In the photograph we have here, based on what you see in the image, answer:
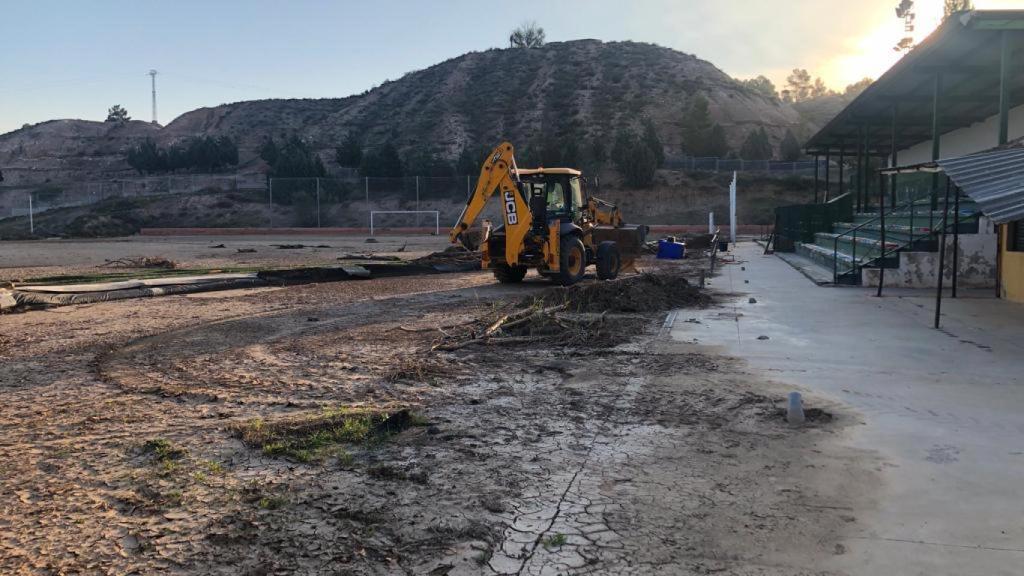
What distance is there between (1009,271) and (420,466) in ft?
40.9

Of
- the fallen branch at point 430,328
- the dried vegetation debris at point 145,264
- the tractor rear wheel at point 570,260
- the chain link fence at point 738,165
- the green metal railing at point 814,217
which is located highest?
the chain link fence at point 738,165

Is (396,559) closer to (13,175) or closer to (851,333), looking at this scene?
(851,333)

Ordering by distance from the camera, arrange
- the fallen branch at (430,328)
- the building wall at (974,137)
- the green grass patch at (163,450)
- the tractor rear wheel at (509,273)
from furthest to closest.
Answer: the building wall at (974,137)
the tractor rear wheel at (509,273)
the fallen branch at (430,328)
the green grass patch at (163,450)

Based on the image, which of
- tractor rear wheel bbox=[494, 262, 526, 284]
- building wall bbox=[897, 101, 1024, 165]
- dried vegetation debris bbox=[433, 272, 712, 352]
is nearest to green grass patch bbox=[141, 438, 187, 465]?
dried vegetation debris bbox=[433, 272, 712, 352]

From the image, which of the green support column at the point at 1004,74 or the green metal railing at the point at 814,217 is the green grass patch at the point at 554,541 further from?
the green metal railing at the point at 814,217

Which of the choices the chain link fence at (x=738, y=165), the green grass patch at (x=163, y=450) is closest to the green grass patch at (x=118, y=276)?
the green grass patch at (x=163, y=450)

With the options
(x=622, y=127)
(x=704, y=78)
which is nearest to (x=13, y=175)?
(x=622, y=127)

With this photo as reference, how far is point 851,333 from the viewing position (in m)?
9.75

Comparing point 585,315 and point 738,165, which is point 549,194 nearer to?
point 585,315

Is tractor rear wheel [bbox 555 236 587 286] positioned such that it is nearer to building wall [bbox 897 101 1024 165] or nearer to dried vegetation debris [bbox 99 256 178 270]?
dried vegetation debris [bbox 99 256 178 270]

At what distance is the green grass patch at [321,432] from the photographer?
5.11 meters

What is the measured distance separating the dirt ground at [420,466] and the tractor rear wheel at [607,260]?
8.73 metres

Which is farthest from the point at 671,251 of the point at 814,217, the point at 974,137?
the point at 974,137

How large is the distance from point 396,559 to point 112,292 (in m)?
12.9
